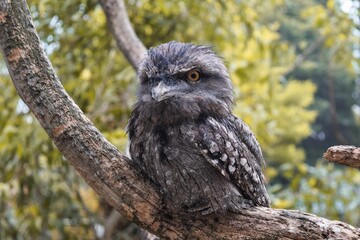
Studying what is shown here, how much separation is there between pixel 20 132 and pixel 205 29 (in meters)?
1.32

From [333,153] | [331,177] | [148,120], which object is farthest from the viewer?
[331,177]

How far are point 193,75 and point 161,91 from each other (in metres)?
0.16

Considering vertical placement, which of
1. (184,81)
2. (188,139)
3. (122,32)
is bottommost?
(188,139)

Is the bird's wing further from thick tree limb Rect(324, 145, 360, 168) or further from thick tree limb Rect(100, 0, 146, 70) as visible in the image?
thick tree limb Rect(100, 0, 146, 70)

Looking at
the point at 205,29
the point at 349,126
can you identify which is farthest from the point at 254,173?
the point at 349,126

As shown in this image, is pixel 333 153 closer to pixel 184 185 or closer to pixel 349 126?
pixel 184 185

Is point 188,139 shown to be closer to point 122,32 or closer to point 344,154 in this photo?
point 344,154

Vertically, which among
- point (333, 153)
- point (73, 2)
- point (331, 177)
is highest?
point (331, 177)

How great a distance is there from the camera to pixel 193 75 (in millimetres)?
1556

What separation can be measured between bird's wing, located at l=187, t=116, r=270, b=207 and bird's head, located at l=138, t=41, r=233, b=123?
0.06 m

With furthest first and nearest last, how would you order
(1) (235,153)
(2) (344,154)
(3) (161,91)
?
(1) (235,153) → (3) (161,91) → (2) (344,154)

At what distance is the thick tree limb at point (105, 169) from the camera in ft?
4.57

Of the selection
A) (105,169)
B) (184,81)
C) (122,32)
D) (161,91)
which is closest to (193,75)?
(184,81)

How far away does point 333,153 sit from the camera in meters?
1.27
